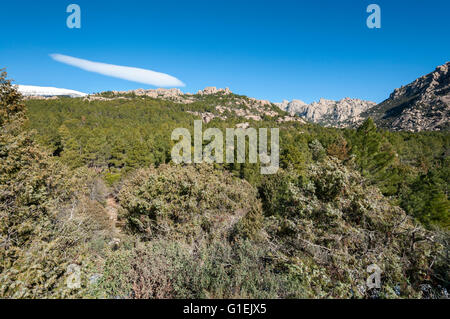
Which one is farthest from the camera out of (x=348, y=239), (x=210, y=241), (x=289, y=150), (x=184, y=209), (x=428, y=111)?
(x=428, y=111)

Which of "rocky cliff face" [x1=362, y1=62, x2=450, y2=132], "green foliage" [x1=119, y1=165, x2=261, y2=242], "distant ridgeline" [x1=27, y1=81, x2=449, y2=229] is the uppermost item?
"rocky cliff face" [x1=362, y1=62, x2=450, y2=132]

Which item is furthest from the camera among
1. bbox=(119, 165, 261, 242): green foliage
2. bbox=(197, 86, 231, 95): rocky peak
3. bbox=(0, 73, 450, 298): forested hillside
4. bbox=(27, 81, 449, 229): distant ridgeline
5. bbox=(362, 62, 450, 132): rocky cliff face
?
bbox=(197, 86, 231, 95): rocky peak

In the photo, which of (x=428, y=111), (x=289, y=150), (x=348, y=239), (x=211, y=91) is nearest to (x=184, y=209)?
(x=348, y=239)

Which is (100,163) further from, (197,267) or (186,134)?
(197,267)

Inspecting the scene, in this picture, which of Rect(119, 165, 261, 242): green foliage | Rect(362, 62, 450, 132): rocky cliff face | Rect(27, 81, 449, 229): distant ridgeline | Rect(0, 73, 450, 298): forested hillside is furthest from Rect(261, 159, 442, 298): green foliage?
Rect(362, 62, 450, 132): rocky cliff face

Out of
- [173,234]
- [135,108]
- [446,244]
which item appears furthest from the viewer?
[135,108]

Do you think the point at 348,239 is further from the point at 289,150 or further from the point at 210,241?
the point at 289,150

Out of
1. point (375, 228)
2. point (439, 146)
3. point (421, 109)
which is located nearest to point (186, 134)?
point (375, 228)

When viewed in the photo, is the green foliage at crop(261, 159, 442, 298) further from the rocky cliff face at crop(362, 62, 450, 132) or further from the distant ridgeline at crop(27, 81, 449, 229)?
the rocky cliff face at crop(362, 62, 450, 132)

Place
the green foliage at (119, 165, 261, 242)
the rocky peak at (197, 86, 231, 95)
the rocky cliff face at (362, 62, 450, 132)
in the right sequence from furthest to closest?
the rocky peak at (197, 86, 231, 95), the rocky cliff face at (362, 62, 450, 132), the green foliage at (119, 165, 261, 242)
